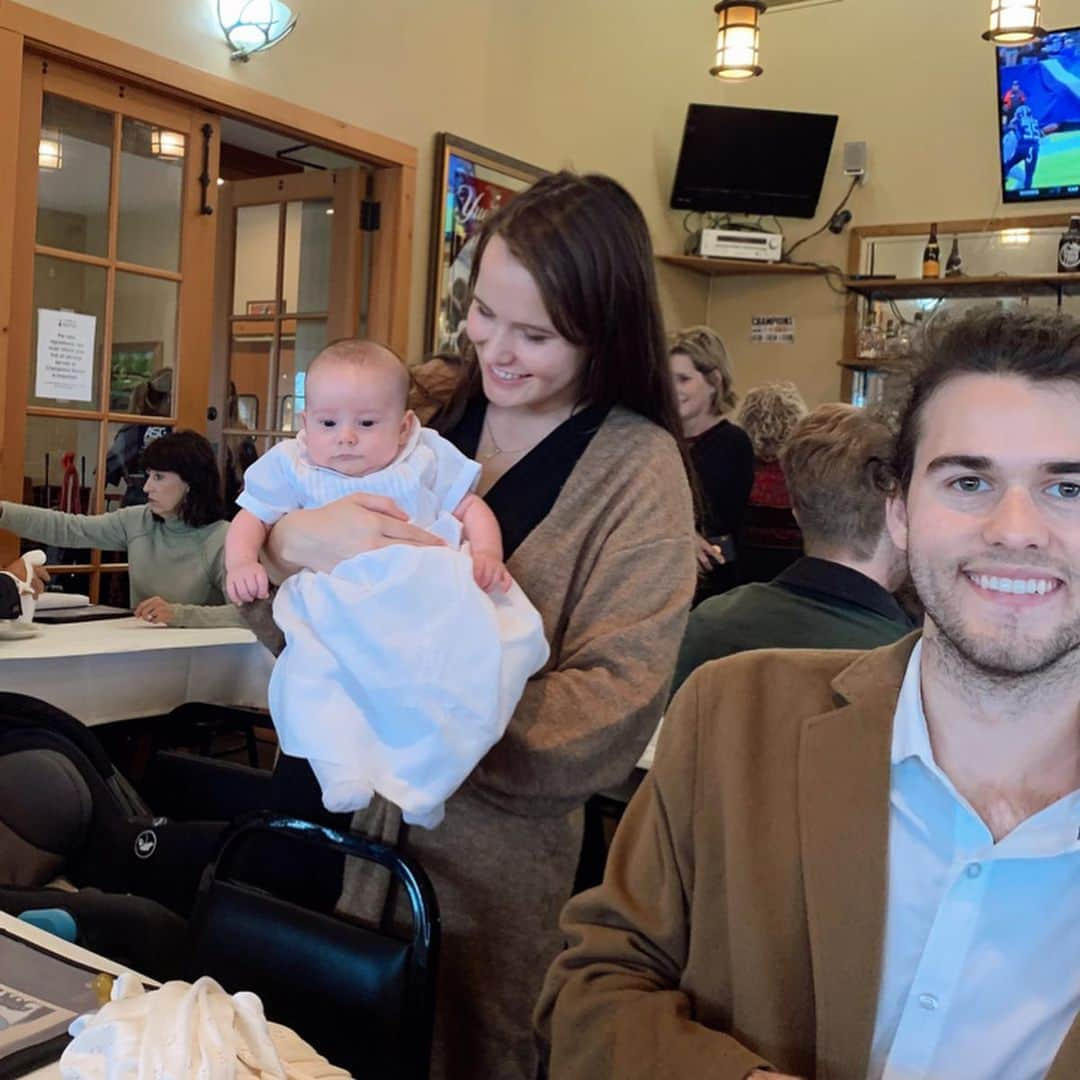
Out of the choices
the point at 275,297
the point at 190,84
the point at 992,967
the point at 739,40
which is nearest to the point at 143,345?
the point at 190,84

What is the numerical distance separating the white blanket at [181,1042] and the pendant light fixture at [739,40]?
15.9ft

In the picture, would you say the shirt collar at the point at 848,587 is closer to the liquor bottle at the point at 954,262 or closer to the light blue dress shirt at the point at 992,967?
the light blue dress shirt at the point at 992,967

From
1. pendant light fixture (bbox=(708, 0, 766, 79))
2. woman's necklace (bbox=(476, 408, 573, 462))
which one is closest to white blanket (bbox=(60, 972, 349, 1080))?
woman's necklace (bbox=(476, 408, 573, 462))

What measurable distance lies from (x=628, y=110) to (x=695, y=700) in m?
5.33

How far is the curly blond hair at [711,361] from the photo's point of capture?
3.79 m

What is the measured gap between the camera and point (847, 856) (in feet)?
3.24

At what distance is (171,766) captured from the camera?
241 centimetres

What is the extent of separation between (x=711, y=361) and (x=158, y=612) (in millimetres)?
1953

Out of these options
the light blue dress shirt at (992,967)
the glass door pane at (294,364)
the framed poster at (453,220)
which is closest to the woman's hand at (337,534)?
the light blue dress shirt at (992,967)

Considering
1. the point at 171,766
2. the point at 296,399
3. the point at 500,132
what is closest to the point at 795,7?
the point at 500,132

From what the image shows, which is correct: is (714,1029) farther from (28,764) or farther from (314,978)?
(28,764)

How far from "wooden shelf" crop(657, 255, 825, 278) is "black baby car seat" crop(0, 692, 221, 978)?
4701mm

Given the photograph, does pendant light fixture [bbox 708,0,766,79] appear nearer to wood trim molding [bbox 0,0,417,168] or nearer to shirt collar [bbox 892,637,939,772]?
wood trim molding [bbox 0,0,417,168]

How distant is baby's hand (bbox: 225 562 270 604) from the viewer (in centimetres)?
134
